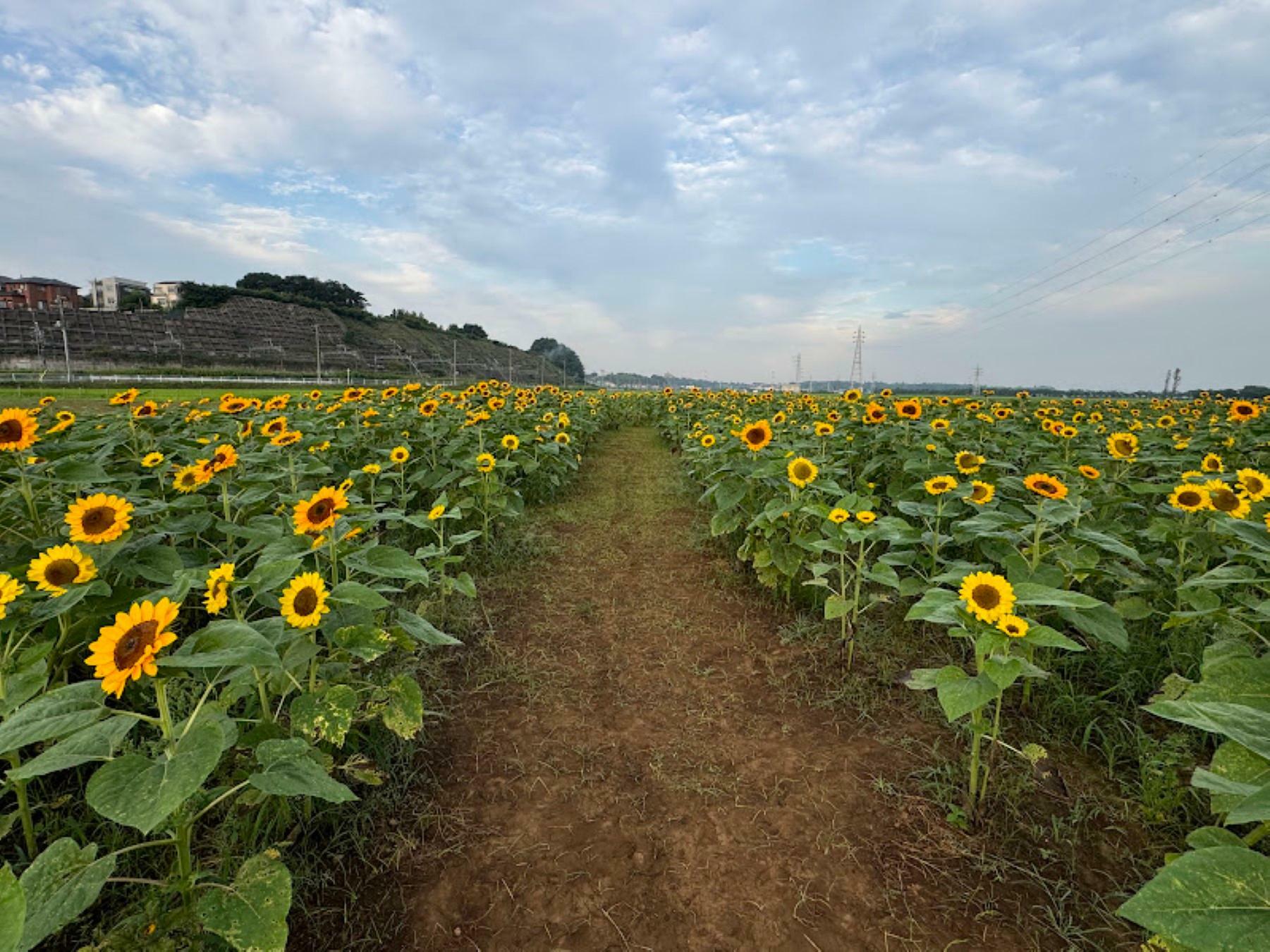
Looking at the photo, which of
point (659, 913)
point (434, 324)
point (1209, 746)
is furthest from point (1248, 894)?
point (434, 324)

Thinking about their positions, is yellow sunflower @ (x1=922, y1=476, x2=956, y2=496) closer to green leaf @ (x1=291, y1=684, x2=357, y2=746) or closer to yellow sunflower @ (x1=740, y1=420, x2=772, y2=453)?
yellow sunflower @ (x1=740, y1=420, x2=772, y2=453)

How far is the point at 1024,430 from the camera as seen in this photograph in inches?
265

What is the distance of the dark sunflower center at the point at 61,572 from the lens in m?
1.80

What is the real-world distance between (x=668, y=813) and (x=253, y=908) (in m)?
1.45

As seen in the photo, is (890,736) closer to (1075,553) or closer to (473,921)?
(1075,553)

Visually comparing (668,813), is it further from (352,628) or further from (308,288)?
(308,288)

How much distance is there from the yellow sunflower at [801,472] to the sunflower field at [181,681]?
2243 millimetres

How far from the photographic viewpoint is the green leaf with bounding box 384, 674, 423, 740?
1.98 m

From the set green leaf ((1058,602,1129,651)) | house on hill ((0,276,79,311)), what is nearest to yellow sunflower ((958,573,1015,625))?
green leaf ((1058,602,1129,651))

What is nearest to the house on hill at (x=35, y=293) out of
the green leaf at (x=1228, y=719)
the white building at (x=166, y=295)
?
the white building at (x=166, y=295)

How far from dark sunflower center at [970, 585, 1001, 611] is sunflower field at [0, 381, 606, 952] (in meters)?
2.02

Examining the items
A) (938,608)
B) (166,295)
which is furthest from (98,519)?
(166,295)

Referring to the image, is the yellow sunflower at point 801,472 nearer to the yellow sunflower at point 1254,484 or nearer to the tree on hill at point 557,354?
the yellow sunflower at point 1254,484

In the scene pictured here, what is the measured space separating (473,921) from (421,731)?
1025 mm
